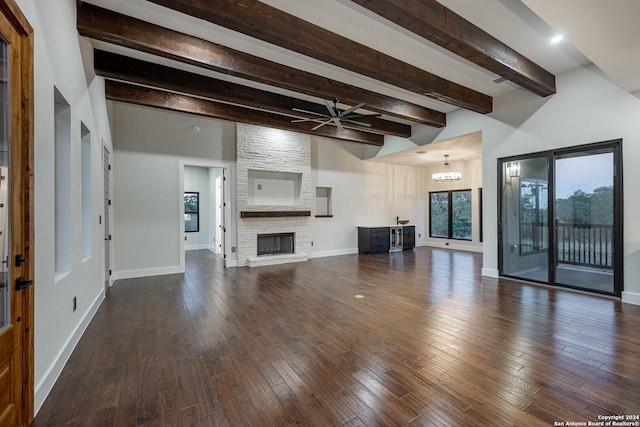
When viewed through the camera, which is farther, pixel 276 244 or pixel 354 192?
pixel 354 192

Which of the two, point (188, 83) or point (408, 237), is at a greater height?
point (188, 83)

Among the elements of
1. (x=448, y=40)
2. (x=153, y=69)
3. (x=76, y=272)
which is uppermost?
(x=153, y=69)

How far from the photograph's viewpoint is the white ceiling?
2.64 metres

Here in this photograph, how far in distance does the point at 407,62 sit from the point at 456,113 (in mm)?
2670

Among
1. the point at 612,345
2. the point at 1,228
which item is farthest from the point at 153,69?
the point at 612,345

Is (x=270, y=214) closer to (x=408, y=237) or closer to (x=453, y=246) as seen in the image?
(x=408, y=237)

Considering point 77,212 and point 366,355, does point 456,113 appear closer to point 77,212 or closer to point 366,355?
point 366,355

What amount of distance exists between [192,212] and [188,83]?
6.23 m

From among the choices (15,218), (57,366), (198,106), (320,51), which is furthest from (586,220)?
(198,106)

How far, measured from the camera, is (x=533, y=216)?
5.12 metres

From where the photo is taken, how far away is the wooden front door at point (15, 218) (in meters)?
1.56

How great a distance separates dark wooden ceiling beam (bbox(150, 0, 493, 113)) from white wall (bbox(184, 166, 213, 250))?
763 cm

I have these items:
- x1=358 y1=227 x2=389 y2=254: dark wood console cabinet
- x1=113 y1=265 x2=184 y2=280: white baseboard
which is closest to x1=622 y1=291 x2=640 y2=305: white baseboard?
x1=358 y1=227 x2=389 y2=254: dark wood console cabinet

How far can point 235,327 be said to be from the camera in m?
3.27
